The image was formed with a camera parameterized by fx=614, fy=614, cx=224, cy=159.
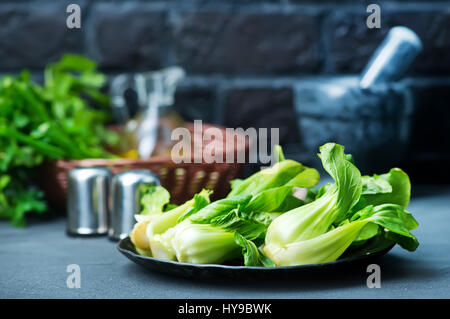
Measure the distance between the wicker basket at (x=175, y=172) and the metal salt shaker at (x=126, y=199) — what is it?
0.08 meters

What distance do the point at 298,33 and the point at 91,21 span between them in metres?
0.49

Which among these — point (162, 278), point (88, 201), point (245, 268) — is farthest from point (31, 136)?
point (245, 268)

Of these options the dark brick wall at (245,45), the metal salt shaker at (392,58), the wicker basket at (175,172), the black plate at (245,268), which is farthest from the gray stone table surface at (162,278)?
the dark brick wall at (245,45)

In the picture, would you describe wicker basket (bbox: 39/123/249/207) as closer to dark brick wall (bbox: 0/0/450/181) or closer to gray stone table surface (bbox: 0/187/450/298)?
gray stone table surface (bbox: 0/187/450/298)

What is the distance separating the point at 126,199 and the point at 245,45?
0.64m

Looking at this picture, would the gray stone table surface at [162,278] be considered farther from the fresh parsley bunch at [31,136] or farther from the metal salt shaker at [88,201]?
the fresh parsley bunch at [31,136]

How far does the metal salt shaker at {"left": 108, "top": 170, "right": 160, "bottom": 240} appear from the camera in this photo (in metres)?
0.94

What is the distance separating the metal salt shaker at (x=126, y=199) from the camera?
94 cm

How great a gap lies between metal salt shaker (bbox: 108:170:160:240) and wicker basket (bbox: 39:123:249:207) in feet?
0.27

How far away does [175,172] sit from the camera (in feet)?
3.49

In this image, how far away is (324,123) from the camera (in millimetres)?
1196

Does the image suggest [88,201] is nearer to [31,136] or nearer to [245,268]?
[31,136]

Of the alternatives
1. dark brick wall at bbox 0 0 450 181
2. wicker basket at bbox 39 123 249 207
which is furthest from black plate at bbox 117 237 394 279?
dark brick wall at bbox 0 0 450 181

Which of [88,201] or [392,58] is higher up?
[392,58]
